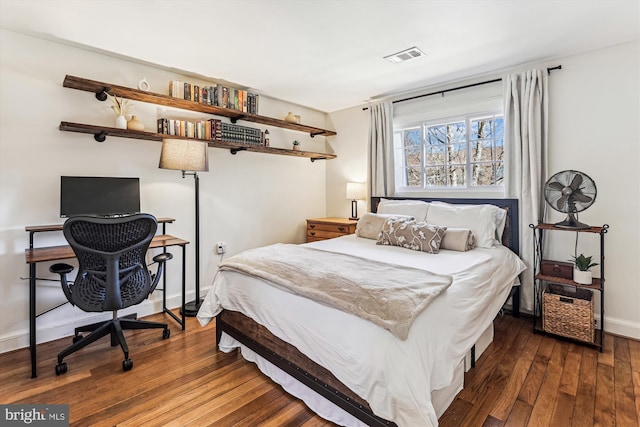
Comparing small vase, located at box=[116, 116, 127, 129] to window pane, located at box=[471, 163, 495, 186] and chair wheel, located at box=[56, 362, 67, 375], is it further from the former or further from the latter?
window pane, located at box=[471, 163, 495, 186]

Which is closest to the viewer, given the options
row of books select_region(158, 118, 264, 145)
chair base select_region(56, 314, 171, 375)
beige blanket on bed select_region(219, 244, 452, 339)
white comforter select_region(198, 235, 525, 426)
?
white comforter select_region(198, 235, 525, 426)

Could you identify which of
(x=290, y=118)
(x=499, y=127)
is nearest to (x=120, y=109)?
(x=290, y=118)

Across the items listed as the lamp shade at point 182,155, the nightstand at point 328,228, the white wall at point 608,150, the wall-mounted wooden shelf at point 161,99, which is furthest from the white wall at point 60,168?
the white wall at point 608,150

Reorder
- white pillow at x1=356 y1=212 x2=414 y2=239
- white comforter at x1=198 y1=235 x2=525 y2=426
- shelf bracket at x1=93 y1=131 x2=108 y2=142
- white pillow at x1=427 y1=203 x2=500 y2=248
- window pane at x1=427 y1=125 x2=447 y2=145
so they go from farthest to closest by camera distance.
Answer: window pane at x1=427 y1=125 x2=447 y2=145
white pillow at x1=356 y1=212 x2=414 y2=239
white pillow at x1=427 y1=203 x2=500 y2=248
shelf bracket at x1=93 y1=131 x2=108 y2=142
white comforter at x1=198 y1=235 x2=525 y2=426

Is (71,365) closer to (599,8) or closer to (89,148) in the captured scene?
(89,148)

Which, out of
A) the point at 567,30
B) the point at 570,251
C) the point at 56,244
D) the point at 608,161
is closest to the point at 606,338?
the point at 570,251

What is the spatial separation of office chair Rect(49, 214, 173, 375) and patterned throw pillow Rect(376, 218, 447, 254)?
6.54ft

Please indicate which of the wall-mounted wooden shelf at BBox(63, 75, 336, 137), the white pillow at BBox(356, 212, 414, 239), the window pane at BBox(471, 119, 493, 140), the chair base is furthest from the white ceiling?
the chair base

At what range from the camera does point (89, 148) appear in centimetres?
270

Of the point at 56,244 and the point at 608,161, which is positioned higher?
the point at 608,161

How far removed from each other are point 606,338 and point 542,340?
543 mm

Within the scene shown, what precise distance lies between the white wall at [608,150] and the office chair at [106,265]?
139 inches

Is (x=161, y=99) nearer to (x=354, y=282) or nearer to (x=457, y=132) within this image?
(x=354, y=282)

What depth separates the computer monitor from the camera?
2.46 m
